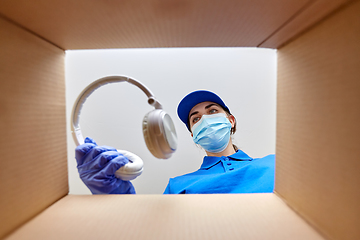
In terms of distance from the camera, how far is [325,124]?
0.28 m

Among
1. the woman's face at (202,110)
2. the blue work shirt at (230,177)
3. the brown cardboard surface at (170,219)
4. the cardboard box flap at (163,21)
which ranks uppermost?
the cardboard box flap at (163,21)

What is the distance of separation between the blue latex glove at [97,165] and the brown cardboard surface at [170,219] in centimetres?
26

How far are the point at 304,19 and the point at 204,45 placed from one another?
0.18 metres

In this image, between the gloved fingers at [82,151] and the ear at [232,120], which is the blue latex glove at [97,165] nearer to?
the gloved fingers at [82,151]

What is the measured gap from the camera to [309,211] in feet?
1.00

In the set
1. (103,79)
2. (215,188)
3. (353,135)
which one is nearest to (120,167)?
(103,79)

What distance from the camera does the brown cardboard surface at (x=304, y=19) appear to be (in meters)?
0.26

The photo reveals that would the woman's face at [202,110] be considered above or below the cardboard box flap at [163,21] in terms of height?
below

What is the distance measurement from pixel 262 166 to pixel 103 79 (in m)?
0.89

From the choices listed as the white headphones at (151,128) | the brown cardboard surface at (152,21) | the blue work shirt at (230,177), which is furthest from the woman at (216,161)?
the brown cardboard surface at (152,21)

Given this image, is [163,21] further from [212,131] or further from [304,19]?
[212,131]

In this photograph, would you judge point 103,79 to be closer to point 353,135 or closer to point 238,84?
point 353,135

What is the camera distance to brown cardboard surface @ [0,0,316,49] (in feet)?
0.87

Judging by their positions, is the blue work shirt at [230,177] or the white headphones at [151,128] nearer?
the white headphones at [151,128]
